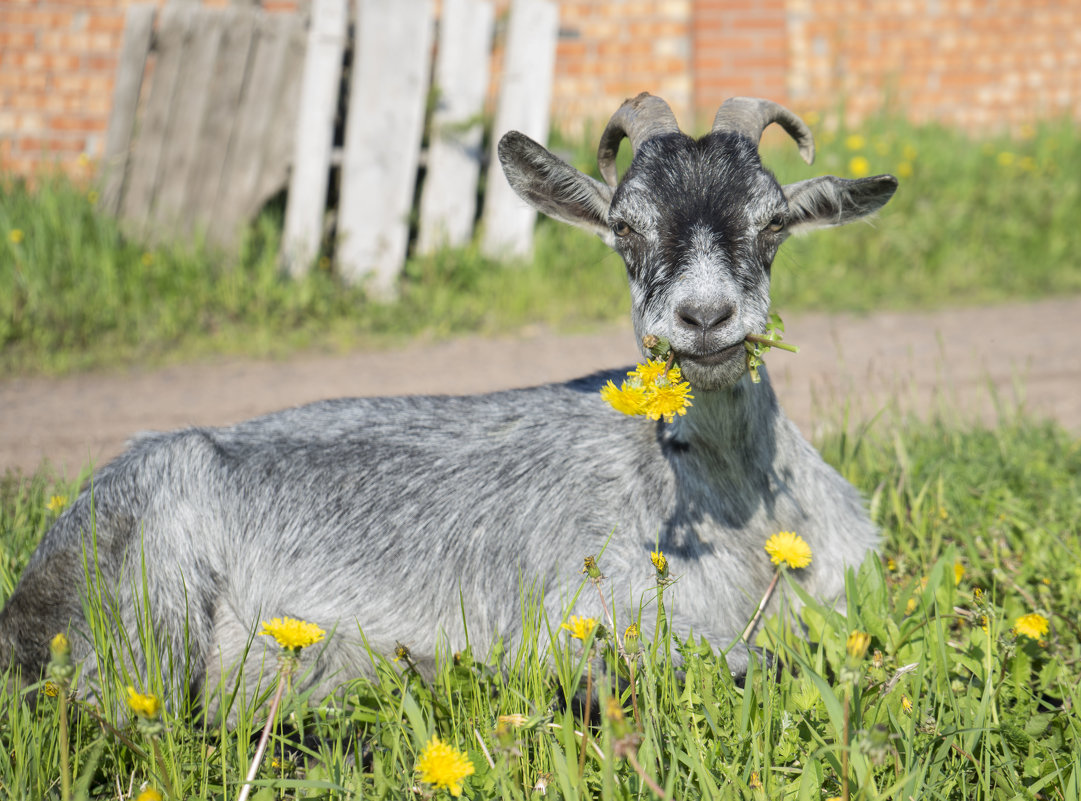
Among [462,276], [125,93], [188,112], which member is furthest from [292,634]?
[125,93]

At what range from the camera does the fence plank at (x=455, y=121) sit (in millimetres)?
6543

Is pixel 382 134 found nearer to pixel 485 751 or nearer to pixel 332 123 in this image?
pixel 332 123

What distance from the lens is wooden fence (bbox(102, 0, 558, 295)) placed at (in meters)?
6.41

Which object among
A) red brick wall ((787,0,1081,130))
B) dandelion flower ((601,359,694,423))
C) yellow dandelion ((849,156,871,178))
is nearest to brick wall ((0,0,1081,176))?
red brick wall ((787,0,1081,130))

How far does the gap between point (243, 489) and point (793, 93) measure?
24.2 feet

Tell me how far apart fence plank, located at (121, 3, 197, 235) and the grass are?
15.0 feet

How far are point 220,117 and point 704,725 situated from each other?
19.8 feet

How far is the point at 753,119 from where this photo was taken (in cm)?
286

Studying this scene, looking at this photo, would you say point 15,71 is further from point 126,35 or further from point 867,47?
point 867,47

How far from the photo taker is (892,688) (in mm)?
2104

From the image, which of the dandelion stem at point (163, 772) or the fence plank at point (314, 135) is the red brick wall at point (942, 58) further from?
the dandelion stem at point (163, 772)

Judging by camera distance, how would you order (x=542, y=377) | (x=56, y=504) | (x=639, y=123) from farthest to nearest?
(x=542, y=377), (x=56, y=504), (x=639, y=123)

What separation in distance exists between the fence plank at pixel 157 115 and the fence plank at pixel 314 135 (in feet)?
3.50

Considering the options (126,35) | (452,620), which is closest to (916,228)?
(452,620)
